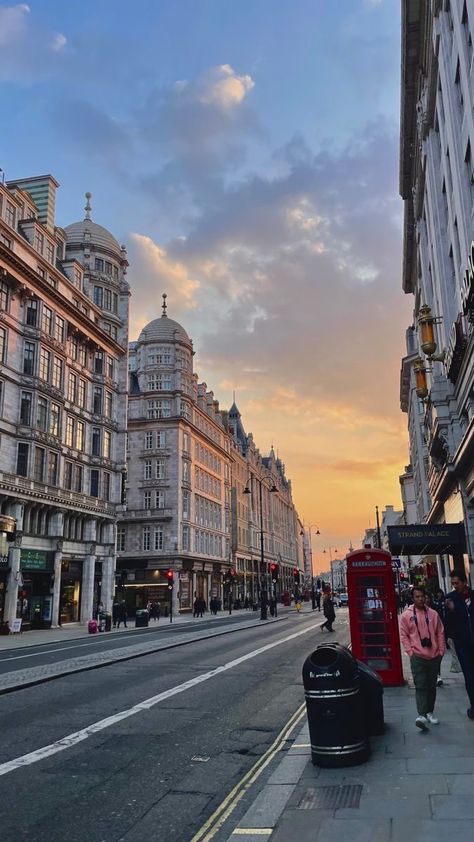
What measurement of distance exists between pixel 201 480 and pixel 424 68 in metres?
49.4

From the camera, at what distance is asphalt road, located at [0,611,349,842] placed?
5761 millimetres

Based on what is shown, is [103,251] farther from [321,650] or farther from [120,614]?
[321,650]

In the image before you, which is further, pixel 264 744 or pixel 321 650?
pixel 264 744

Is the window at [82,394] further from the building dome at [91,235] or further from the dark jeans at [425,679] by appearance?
the dark jeans at [425,679]

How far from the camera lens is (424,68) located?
26.4 m

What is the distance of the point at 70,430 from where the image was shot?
43.3 metres

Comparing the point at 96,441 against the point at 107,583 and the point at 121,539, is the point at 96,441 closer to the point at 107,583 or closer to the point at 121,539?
the point at 107,583

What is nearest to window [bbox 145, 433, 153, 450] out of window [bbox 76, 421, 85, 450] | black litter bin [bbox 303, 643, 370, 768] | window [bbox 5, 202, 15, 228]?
window [bbox 76, 421, 85, 450]

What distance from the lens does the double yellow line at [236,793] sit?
5.35 meters

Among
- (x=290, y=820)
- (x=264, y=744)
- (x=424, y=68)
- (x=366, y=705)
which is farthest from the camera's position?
(x=424, y=68)

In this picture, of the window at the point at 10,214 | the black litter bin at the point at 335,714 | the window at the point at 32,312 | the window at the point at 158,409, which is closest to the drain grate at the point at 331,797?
the black litter bin at the point at 335,714

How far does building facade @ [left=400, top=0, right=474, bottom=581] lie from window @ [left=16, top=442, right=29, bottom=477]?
2330 cm

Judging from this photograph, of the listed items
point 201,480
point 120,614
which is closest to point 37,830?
point 120,614

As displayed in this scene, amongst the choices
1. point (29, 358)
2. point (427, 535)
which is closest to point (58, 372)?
point (29, 358)
